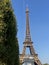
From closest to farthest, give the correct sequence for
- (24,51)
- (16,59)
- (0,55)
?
1. (0,55)
2. (16,59)
3. (24,51)

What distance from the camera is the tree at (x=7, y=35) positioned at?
850 cm

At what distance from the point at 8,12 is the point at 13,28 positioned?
67 cm

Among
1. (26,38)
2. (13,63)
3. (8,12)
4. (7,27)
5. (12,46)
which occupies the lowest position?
(13,63)

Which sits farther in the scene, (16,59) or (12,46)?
(16,59)

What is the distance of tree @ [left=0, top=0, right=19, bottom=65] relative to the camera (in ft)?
27.9

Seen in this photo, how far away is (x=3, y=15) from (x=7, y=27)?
0.45 meters

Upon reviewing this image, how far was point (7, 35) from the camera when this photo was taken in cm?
880

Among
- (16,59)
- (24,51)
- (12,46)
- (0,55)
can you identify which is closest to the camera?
(0,55)

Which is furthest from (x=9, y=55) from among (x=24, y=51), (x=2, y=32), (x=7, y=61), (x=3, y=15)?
(x=24, y=51)

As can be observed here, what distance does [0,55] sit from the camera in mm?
8430

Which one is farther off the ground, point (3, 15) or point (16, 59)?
point (3, 15)

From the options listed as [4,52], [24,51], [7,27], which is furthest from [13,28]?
[24,51]

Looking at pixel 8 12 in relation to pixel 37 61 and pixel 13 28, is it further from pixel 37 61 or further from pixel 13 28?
pixel 37 61

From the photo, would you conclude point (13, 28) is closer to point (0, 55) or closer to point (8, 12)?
point (8, 12)
